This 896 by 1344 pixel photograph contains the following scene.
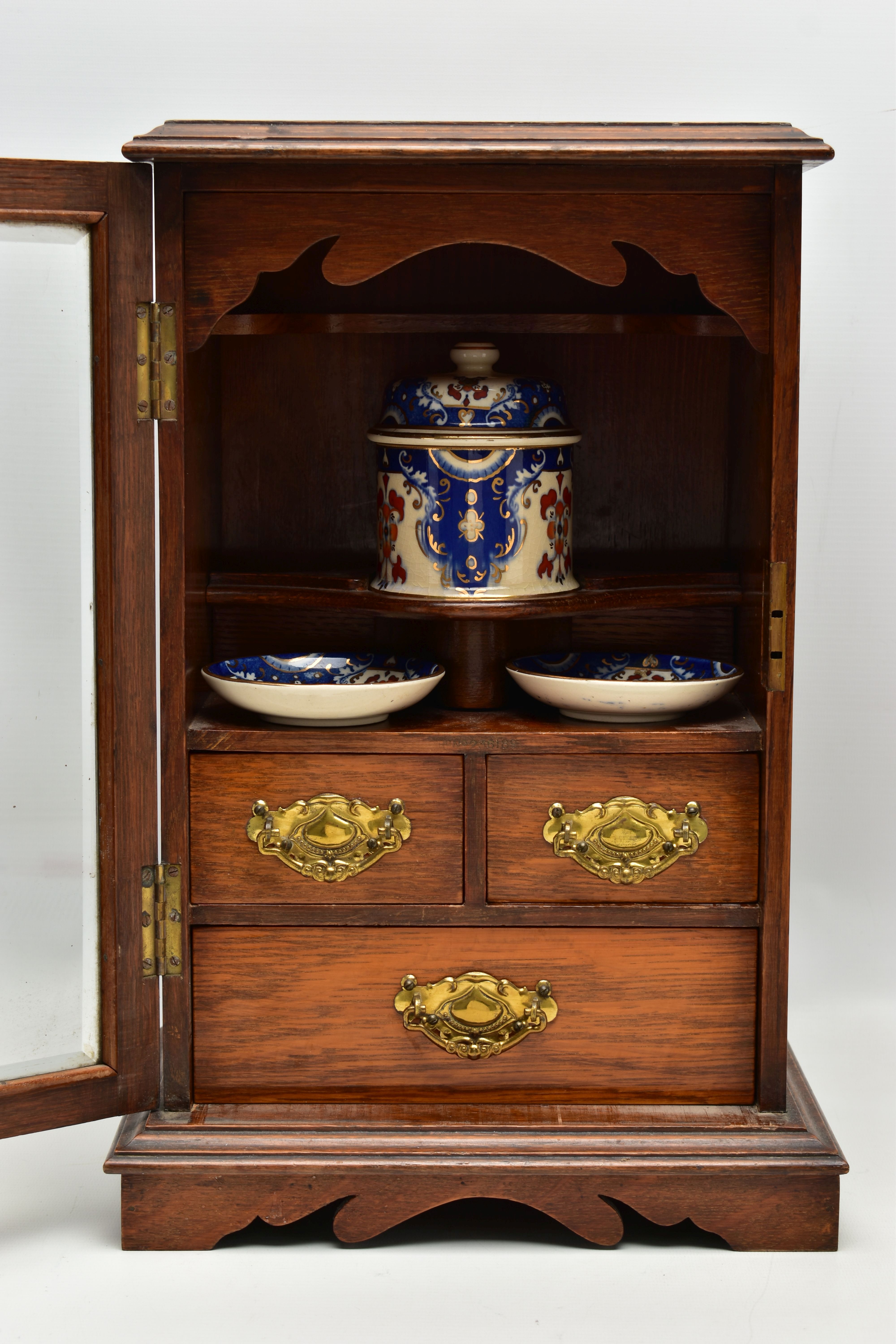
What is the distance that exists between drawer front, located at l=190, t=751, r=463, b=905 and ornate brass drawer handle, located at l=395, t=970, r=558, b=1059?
0.35 ft

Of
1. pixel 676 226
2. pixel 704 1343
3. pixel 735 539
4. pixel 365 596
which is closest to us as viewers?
pixel 704 1343

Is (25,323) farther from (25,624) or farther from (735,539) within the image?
(735,539)

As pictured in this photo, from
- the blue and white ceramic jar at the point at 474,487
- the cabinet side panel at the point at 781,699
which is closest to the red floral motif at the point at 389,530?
the blue and white ceramic jar at the point at 474,487

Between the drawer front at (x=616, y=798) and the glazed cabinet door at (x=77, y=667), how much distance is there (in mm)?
430

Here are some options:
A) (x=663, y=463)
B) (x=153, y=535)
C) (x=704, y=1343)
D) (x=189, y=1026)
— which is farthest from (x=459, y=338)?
(x=704, y=1343)

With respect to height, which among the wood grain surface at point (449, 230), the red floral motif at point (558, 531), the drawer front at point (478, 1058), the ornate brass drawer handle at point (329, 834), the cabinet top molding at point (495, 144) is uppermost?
the cabinet top molding at point (495, 144)

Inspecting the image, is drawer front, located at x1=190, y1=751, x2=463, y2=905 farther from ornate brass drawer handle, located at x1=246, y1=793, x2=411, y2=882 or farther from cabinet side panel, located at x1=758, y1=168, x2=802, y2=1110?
cabinet side panel, located at x1=758, y1=168, x2=802, y2=1110

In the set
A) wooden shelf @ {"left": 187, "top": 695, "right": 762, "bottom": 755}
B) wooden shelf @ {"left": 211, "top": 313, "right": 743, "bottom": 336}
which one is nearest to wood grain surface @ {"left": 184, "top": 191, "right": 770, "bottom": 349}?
wooden shelf @ {"left": 211, "top": 313, "right": 743, "bottom": 336}

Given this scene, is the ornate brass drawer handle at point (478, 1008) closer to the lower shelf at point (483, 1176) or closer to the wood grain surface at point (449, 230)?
the lower shelf at point (483, 1176)

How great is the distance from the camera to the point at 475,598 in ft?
6.93

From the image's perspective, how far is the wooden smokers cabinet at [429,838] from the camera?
193 centimetres

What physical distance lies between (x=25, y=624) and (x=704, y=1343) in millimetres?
1125

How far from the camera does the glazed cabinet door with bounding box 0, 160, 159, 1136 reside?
76.4 inches

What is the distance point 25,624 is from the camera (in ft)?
6.59
